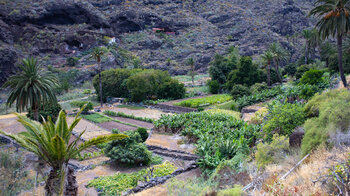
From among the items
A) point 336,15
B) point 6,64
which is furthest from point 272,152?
point 6,64

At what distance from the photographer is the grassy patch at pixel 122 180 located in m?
12.7

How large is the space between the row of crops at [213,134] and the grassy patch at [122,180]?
2.41m

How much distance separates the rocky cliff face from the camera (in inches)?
3081

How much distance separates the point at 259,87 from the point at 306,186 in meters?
37.1

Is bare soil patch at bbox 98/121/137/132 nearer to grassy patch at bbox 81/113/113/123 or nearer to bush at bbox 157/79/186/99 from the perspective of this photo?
grassy patch at bbox 81/113/113/123

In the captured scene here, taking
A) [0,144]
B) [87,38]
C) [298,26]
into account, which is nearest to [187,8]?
[298,26]

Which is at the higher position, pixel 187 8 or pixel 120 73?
pixel 187 8

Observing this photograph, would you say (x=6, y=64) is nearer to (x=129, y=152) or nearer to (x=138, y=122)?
(x=138, y=122)

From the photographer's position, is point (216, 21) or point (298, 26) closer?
point (298, 26)

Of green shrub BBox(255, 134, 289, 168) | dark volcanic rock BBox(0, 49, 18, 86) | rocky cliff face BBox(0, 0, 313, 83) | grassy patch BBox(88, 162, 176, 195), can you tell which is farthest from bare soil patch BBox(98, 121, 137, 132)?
rocky cliff face BBox(0, 0, 313, 83)

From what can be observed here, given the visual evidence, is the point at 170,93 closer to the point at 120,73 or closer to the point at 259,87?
the point at 120,73

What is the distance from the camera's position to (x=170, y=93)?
47094mm

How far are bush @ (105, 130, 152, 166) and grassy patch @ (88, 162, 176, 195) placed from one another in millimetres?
1180

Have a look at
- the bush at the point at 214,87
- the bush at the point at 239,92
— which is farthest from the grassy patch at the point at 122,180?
the bush at the point at 214,87
